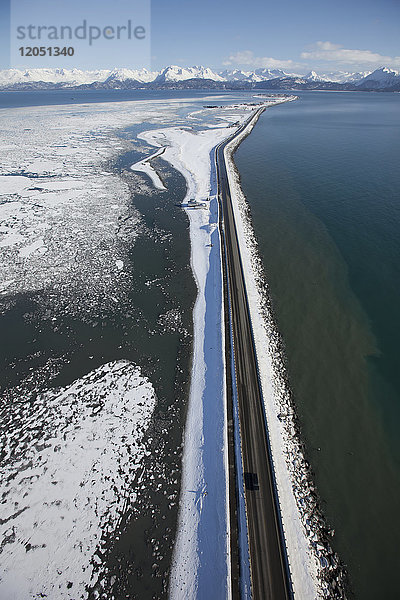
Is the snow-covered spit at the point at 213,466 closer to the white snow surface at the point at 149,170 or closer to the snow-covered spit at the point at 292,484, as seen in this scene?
the snow-covered spit at the point at 292,484

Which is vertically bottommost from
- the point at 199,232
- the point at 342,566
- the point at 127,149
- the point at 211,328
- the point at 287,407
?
the point at 342,566

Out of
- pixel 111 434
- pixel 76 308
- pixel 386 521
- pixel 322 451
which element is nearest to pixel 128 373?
pixel 111 434

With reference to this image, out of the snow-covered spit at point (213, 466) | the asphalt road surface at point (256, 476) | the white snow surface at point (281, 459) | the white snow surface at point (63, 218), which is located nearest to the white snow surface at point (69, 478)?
the snow-covered spit at point (213, 466)

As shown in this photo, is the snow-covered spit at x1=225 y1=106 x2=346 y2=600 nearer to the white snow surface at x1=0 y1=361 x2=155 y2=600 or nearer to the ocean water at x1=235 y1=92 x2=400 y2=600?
the ocean water at x1=235 y1=92 x2=400 y2=600

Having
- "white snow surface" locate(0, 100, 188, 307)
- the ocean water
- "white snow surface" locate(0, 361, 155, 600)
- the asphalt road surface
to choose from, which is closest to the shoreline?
the asphalt road surface

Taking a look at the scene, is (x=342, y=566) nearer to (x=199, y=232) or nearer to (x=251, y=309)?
(x=251, y=309)

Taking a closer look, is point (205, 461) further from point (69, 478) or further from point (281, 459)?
point (69, 478)
